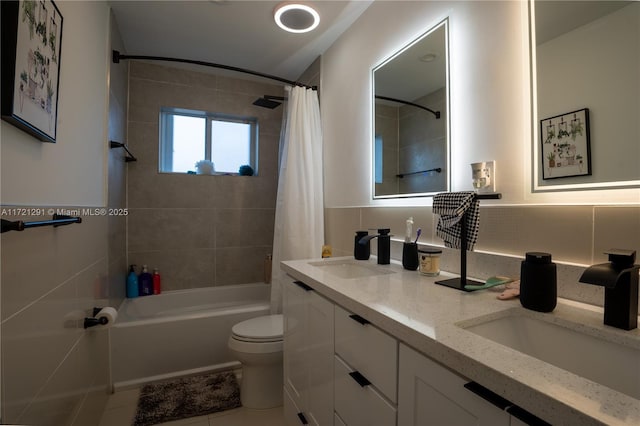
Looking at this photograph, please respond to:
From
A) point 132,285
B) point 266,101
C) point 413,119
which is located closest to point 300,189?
point 266,101

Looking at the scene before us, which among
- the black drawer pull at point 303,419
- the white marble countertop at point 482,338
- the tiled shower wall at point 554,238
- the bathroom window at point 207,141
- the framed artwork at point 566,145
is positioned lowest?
the black drawer pull at point 303,419

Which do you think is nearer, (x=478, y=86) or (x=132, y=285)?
(x=478, y=86)

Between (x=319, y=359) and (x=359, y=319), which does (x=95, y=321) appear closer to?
(x=319, y=359)

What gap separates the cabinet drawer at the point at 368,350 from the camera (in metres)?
0.74

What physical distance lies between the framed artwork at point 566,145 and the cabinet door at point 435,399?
2.47 feet

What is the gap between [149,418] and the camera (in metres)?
1.65

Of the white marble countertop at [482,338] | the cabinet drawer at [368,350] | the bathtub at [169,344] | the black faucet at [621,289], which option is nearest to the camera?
the white marble countertop at [482,338]

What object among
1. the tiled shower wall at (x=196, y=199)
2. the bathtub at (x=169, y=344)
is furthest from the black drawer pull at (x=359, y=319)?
the tiled shower wall at (x=196, y=199)

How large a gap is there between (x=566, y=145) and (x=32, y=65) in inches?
62.8

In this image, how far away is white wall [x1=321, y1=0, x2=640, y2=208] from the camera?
1025 millimetres

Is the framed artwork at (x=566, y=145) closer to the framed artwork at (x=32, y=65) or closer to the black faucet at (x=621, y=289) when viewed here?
the black faucet at (x=621, y=289)

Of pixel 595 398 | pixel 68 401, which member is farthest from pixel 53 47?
pixel 595 398

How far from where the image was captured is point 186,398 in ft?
6.01

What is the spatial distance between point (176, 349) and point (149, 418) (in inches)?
17.2
